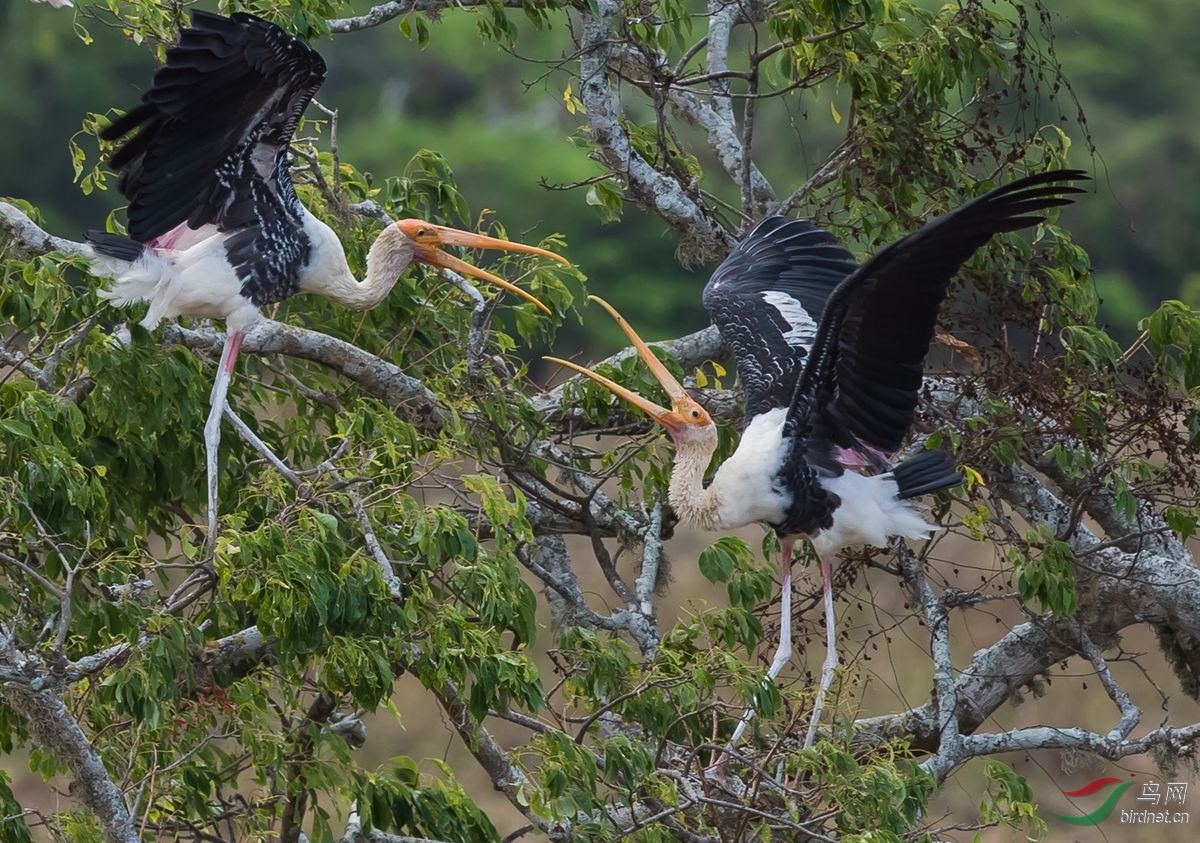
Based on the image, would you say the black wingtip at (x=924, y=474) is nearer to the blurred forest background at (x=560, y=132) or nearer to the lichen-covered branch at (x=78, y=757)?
the lichen-covered branch at (x=78, y=757)

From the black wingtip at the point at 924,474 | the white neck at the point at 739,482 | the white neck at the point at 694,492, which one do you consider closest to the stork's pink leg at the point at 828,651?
the white neck at the point at 739,482

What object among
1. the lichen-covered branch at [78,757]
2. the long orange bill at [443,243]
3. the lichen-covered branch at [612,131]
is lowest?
the lichen-covered branch at [78,757]

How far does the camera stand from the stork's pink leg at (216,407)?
4574 mm

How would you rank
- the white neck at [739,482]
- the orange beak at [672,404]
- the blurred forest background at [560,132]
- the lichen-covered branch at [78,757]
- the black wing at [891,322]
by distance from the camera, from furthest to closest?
the blurred forest background at [560,132]
the orange beak at [672,404]
the white neck at [739,482]
the black wing at [891,322]
the lichen-covered branch at [78,757]

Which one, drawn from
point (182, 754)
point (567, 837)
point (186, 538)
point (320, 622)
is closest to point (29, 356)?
point (186, 538)

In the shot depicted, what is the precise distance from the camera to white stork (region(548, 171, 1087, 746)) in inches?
166

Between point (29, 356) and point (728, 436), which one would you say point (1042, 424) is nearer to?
point (728, 436)

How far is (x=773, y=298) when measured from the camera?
530cm

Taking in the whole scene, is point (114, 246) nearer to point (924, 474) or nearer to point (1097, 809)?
point (924, 474)

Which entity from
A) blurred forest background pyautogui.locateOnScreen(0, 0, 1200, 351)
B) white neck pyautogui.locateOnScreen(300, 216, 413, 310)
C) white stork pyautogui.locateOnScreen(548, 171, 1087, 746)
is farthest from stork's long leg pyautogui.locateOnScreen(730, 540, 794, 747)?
blurred forest background pyautogui.locateOnScreen(0, 0, 1200, 351)

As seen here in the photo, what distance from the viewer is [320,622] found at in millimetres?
3537

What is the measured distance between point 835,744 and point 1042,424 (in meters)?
1.26

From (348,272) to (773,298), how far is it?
3.87 ft

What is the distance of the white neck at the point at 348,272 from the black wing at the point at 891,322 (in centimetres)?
114
